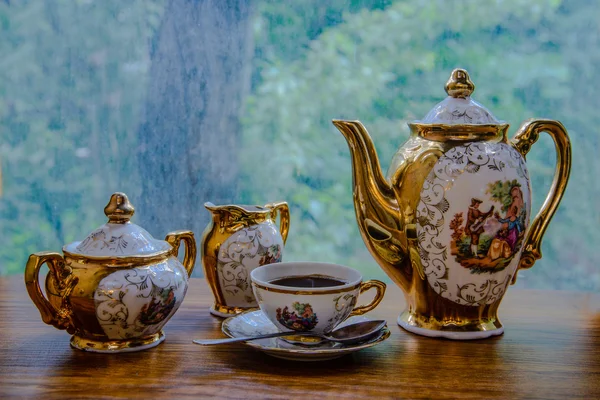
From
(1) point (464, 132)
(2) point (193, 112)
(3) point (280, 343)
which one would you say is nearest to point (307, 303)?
(3) point (280, 343)

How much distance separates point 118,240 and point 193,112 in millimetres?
745

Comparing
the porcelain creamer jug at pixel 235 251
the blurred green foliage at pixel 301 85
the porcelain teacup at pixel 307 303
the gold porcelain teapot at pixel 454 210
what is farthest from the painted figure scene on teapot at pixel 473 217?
the blurred green foliage at pixel 301 85

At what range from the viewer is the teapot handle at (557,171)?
949 mm

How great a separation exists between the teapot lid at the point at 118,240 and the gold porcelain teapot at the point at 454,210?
264mm

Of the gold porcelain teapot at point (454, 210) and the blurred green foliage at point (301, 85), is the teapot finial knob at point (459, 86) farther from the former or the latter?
the blurred green foliage at point (301, 85)

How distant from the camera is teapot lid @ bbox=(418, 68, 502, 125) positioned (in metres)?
0.92

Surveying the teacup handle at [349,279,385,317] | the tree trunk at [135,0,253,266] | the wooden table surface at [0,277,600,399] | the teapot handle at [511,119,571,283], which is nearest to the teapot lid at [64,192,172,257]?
the wooden table surface at [0,277,600,399]

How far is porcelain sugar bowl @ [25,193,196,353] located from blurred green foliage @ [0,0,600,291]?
740 millimetres

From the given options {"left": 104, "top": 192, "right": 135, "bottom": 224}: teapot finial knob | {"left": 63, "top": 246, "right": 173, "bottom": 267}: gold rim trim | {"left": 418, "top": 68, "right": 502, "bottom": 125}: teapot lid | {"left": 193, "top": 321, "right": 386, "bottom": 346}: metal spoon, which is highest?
{"left": 418, "top": 68, "right": 502, "bottom": 125}: teapot lid

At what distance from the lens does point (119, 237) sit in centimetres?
87

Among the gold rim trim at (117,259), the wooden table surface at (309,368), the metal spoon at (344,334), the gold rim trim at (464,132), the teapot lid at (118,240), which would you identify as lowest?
the wooden table surface at (309,368)

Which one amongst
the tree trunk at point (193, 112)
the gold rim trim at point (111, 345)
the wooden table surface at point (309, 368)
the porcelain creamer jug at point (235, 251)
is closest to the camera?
the wooden table surface at point (309, 368)

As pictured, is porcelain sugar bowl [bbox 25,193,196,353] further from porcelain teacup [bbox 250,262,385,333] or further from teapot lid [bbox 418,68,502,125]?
teapot lid [bbox 418,68,502,125]

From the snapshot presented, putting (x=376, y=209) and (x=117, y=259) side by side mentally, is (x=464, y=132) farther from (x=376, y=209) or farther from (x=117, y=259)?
(x=117, y=259)
